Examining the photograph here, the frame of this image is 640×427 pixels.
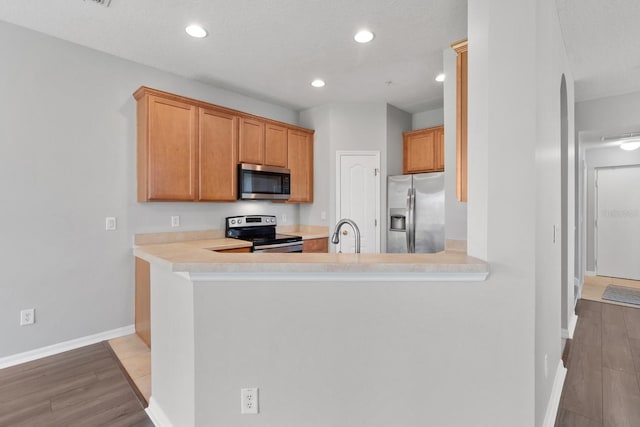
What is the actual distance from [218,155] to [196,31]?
4.38 ft

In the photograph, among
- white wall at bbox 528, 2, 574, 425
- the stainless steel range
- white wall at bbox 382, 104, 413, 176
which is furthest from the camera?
white wall at bbox 382, 104, 413, 176

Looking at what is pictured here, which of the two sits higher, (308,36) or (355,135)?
(308,36)

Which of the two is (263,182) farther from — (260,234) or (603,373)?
(603,373)

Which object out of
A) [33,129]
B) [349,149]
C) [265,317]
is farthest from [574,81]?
[33,129]

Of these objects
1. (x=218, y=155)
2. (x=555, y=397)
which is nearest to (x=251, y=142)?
(x=218, y=155)

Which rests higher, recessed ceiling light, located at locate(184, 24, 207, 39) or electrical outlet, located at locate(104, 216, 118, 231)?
recessed ceiling light, located at locate(184, 24, 207, 39)

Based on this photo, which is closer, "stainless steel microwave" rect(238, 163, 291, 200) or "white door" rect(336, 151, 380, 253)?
"stainless steel microwave" rect(238, 163, 291, 200)

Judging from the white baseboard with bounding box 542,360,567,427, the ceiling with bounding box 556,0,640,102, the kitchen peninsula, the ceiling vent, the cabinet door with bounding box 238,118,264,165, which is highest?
the ceiling vent

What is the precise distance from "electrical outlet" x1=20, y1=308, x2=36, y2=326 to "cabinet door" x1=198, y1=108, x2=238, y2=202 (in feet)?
5.70

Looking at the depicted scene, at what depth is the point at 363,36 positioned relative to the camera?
2.80 metres

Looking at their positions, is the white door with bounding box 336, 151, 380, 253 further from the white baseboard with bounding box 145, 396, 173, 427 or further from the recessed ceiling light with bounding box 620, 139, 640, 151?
the recessed ceiling light with bounding box 620, 139, 640, 151

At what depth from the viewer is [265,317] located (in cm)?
148

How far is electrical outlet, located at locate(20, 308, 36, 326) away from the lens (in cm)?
268

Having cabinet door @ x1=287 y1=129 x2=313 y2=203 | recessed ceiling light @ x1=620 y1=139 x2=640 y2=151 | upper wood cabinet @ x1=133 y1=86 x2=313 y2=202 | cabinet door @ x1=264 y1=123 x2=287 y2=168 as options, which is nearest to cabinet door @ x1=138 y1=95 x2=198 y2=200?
upper wood cabinet @ x1=133 y1=86 x2=313 y2=202
